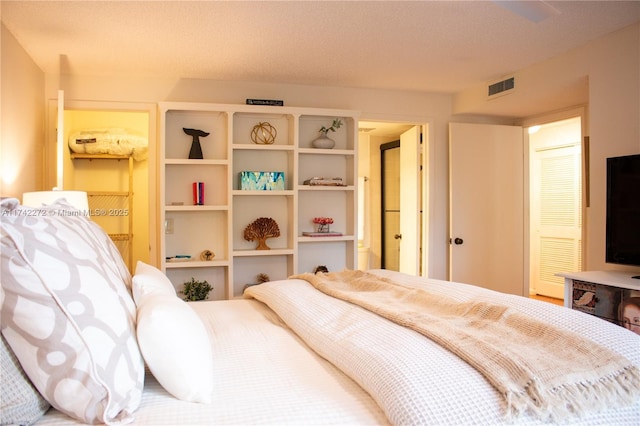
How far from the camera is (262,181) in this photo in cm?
414

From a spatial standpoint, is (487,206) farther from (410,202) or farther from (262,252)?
→ (262,252)


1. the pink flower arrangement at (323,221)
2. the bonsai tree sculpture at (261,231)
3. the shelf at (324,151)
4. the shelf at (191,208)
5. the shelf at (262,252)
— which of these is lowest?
the shelf at (262,252)

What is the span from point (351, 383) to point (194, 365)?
42 centimetres

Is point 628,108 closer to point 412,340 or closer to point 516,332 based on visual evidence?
point 516,332

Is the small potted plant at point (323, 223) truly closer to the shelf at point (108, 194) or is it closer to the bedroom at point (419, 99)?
the bedroom at point (419, 99)

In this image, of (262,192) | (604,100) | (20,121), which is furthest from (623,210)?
(20,121)

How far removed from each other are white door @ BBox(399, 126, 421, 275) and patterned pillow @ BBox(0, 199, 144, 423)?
4.03 m

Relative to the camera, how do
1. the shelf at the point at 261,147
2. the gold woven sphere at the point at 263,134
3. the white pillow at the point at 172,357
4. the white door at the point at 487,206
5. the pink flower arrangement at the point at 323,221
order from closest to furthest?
the white pillow at the point at 172,357 → the shelf at the point at 261,147 → the gold woven sphere at the point at 263,134 → the pink flower arrangement at the point at 323,221 → the white door at the point at 487,206

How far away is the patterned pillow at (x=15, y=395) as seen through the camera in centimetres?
90

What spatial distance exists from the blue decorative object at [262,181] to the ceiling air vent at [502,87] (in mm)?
2123

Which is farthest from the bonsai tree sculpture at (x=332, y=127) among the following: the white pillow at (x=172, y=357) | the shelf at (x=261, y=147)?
the white pillow at (x=172, y=357)

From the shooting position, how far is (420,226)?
4.80m

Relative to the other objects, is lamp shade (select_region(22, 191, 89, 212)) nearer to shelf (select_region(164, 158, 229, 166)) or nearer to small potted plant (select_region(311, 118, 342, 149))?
shelf (select_region(164, 158, 229, 166))

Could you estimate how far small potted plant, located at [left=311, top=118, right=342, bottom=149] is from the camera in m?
4.29
